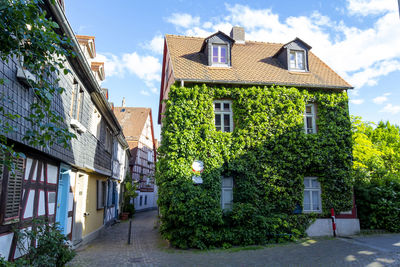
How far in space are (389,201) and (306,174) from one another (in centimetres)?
370

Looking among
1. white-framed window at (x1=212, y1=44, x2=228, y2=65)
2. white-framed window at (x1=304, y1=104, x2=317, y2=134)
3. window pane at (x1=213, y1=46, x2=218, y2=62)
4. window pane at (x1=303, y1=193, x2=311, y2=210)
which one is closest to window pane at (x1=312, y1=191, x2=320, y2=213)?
window pane at (x1=303, y1=193, x2=311, y2=210)

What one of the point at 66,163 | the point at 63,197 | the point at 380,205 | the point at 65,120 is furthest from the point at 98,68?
the point at 380,205

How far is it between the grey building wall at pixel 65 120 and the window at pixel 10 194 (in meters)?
0.67

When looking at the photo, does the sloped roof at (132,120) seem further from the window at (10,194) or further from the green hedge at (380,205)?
the window at (10,194)

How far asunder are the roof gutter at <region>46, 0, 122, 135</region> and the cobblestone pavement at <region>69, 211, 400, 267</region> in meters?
6.01

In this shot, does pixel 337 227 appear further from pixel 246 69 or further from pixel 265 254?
pixel 246 69

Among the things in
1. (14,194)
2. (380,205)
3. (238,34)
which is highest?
(238,34)

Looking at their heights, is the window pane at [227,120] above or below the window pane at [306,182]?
above

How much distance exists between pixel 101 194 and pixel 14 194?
10149mm

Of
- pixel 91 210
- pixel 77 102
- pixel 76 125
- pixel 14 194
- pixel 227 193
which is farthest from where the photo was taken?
pixel 91 210

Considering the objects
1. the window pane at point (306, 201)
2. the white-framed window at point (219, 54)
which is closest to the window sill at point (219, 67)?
the white-framed window at point (219, 54)

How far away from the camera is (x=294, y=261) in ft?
29.0

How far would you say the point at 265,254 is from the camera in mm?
9953

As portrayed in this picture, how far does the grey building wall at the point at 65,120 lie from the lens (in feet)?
19.0
